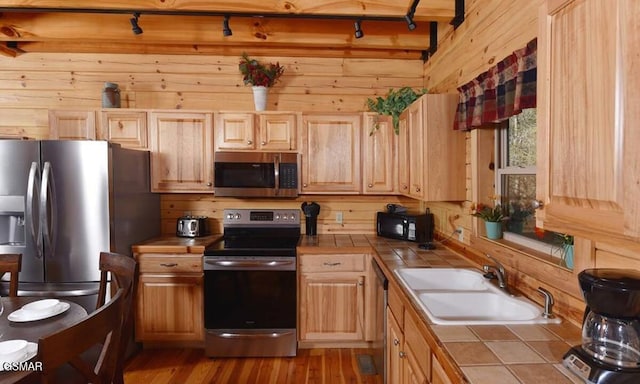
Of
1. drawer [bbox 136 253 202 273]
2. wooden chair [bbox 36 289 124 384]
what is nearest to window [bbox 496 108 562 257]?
wooden chair [bbox 36 289 124 384]

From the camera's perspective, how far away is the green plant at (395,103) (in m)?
2.85

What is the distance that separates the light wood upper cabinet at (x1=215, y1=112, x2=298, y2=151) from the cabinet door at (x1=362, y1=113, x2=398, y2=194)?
64 cm

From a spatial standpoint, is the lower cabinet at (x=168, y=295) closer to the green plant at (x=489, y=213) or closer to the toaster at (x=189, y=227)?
the toaster at (x=189, y=227)

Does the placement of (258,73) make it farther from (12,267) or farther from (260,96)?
(12,267)

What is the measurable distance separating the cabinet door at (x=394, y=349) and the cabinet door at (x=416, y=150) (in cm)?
88

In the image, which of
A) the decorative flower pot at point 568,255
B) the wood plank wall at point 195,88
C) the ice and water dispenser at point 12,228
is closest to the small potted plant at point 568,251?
the decorative flower pot at point 568,255

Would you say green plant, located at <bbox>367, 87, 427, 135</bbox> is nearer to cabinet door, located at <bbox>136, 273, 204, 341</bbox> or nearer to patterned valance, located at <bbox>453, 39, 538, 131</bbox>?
patterned valance, located at <bbox>453, 39, 538, 131</bbox>

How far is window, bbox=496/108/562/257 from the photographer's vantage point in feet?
5.96

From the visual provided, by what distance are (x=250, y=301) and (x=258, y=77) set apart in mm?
1902

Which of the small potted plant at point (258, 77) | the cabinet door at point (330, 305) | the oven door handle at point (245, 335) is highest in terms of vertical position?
the small potted plant at point (258, 77)

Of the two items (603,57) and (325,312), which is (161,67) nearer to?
(325,312)

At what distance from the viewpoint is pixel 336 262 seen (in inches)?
111

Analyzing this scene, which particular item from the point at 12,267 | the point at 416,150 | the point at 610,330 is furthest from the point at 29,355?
the point at 416,150

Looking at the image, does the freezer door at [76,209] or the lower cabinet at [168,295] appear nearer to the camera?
the freezer door at [76,209]
